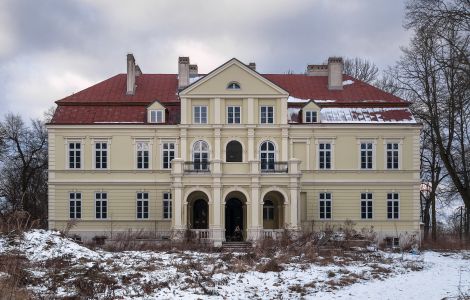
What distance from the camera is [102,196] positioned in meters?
38.5

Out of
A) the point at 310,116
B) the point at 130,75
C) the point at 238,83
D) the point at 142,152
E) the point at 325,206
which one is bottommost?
the point at 325,206

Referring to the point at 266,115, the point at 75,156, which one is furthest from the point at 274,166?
the point at 75,156

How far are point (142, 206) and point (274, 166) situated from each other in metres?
8.73

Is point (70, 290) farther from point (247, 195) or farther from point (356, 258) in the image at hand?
point (247, 195)

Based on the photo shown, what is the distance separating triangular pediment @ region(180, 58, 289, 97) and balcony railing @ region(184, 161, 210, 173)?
4396 mm

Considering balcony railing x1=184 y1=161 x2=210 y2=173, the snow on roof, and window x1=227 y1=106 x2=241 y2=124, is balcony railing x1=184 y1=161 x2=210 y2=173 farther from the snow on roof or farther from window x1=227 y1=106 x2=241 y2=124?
the snow on roof

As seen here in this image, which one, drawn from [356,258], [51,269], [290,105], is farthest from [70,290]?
[290,105]

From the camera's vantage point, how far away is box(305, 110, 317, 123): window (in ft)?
127

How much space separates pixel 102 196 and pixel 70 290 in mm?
22939

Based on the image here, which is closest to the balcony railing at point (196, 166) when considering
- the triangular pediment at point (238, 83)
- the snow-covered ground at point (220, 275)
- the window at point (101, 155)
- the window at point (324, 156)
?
the triangular pediment at point (238, 83)

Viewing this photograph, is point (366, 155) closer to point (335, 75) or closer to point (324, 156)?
point (324, 156)

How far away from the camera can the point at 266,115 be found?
38.2m

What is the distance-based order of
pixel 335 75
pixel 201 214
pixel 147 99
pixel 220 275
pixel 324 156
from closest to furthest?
pixel 220 275
pixel 324 156
pixel 201 214
pixel 147 99
pixel 335 75

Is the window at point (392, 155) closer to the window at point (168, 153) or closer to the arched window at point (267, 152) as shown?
the arched window at point (267, 152)
